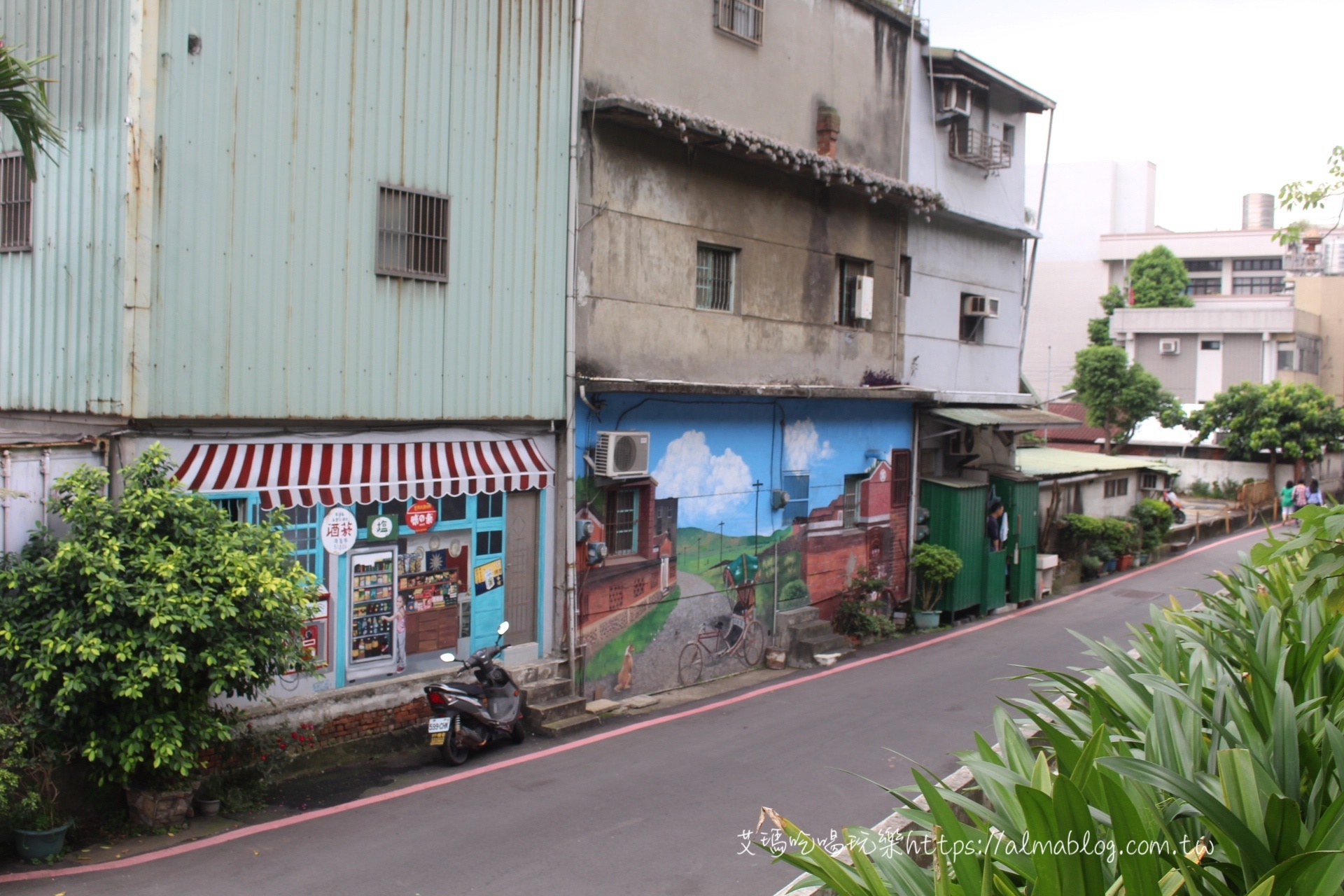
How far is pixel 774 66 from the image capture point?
578 inches

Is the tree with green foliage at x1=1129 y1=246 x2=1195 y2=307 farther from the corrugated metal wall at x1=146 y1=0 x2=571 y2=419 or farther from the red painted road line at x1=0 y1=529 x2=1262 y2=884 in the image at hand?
the corrugated metal wall at x1=146 y1=0 x2=571 y2=419

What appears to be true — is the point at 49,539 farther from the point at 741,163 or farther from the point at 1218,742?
the point at 741,163

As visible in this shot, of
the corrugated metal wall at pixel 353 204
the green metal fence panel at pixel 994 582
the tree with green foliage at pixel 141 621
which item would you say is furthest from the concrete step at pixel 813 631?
the tree with green foliage at pixel 141 621

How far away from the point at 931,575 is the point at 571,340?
8267 mm

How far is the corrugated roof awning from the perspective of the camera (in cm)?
1767

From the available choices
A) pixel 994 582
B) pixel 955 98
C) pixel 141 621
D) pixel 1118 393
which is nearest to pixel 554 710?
pixel 141 621

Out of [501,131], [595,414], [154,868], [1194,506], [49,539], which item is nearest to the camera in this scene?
[154,868]

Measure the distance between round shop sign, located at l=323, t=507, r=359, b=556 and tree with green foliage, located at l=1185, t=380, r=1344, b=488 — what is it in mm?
34002

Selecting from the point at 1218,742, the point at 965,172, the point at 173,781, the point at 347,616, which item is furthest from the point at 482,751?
the point at 965,172

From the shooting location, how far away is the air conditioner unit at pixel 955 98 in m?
17.8

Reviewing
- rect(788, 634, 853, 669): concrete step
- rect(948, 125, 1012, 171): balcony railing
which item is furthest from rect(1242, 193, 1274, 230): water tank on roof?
rect(788, 634, 853, 669): concrete step

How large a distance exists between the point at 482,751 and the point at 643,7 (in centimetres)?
876

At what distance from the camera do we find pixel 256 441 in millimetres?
9109

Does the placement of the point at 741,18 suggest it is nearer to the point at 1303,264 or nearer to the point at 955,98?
the point at 955,98
